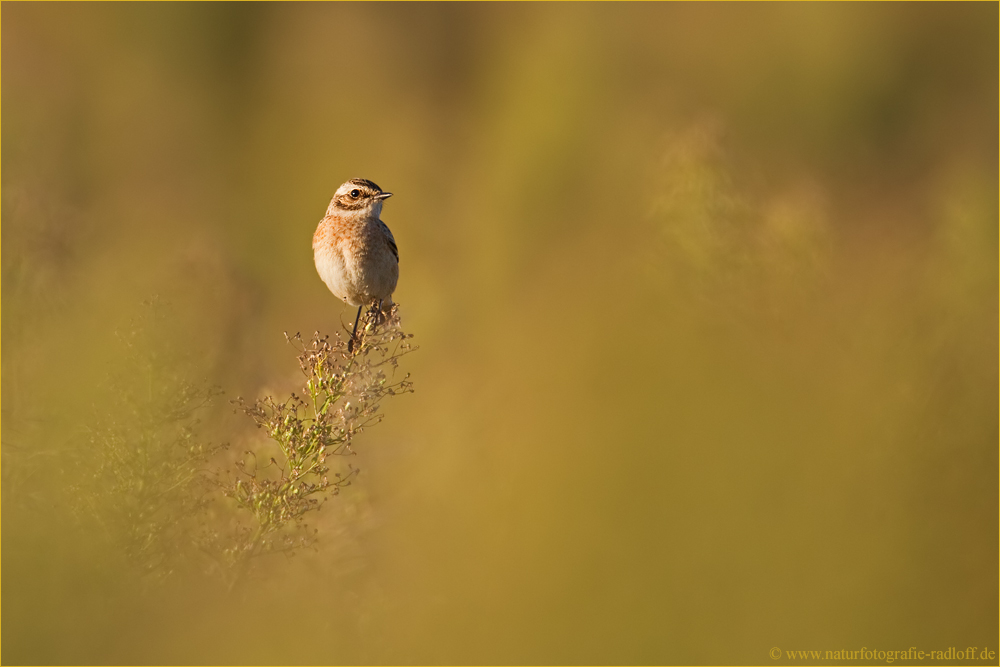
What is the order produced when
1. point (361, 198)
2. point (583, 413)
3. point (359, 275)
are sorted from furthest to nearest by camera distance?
1. point (361, 198)
2. point (359, 275)
3. point (583, 413)

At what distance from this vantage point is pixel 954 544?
2529 millimetres

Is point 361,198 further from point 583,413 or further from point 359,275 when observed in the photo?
point 583,413

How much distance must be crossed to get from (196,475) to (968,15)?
2965 centimetres

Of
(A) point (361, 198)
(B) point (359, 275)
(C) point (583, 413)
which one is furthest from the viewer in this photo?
(A) point (361, 198)

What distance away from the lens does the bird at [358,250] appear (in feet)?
19.7

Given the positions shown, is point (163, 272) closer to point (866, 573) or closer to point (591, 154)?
point (866, 573)

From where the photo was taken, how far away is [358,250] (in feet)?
19.8

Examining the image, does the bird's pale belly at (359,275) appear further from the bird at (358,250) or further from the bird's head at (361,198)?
the bird's head at (361,198)

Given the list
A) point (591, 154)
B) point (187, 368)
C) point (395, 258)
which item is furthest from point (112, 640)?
point (591, 154)

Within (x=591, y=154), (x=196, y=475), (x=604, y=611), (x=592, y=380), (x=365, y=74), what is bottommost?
(x=604, y=611)

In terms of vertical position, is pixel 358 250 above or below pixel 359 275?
above

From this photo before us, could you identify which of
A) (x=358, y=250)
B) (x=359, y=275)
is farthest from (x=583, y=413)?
(x=358, y=250)

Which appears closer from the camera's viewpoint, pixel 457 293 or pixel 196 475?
pixel 196 475

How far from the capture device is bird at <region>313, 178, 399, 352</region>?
601cm
